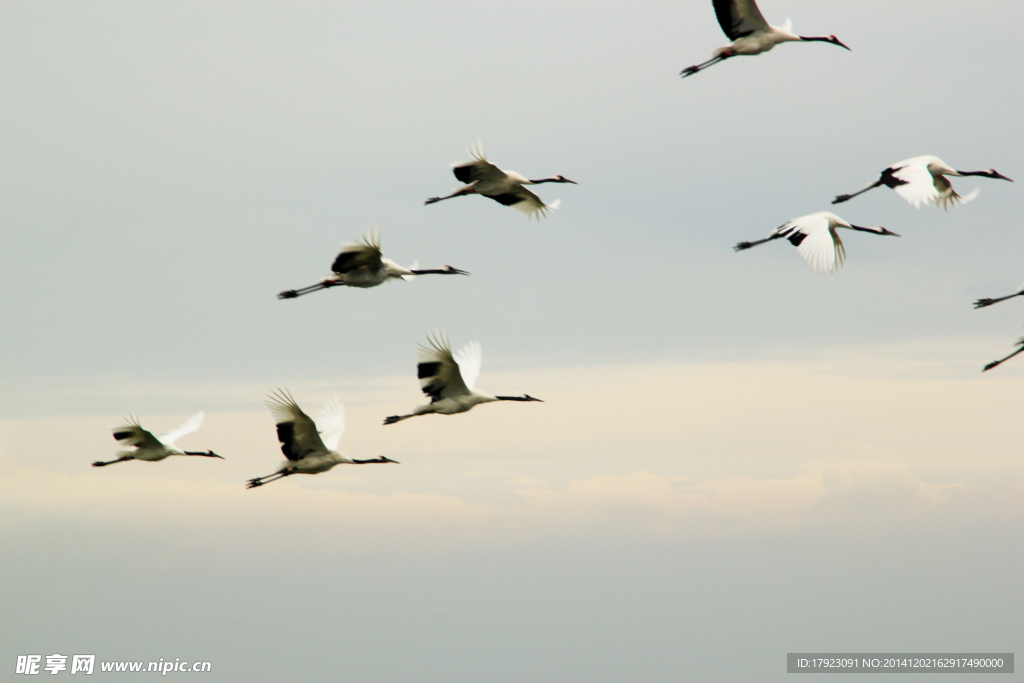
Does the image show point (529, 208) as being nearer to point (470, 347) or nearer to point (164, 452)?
point (470, 347)

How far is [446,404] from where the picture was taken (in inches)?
1180

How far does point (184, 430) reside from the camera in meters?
37.6

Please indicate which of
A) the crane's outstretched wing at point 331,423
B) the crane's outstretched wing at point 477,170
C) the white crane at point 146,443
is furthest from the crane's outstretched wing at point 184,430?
the crane's outstretched wing at point 477,170

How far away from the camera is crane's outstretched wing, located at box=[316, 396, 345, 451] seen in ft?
101

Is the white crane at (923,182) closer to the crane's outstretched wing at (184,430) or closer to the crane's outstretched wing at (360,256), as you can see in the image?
the crane's outstretched wing at (360,256)

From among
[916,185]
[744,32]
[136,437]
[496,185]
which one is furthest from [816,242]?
[136,437]

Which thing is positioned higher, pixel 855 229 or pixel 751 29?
pixel 751 29

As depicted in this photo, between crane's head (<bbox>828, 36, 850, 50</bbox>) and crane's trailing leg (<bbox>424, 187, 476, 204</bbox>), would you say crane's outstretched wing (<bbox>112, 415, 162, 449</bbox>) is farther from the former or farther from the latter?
crane's head (<bbox>828, 36, 850, 50</bbox>)

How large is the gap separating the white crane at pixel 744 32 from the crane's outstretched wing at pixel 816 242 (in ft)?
15.7

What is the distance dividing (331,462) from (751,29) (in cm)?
1606

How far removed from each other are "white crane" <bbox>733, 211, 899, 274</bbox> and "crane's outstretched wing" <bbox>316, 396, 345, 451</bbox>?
42.7 feet

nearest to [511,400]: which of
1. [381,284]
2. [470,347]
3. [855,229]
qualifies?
[470,347]

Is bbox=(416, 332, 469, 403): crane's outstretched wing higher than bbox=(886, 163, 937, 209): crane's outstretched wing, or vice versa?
bbox=(886, 163, 937, 209): crane's outstretched wing

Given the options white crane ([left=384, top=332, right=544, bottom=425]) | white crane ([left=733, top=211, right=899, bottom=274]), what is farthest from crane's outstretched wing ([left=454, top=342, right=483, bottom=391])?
white crane ([left=733, top=211, right=899, bottom=274])
